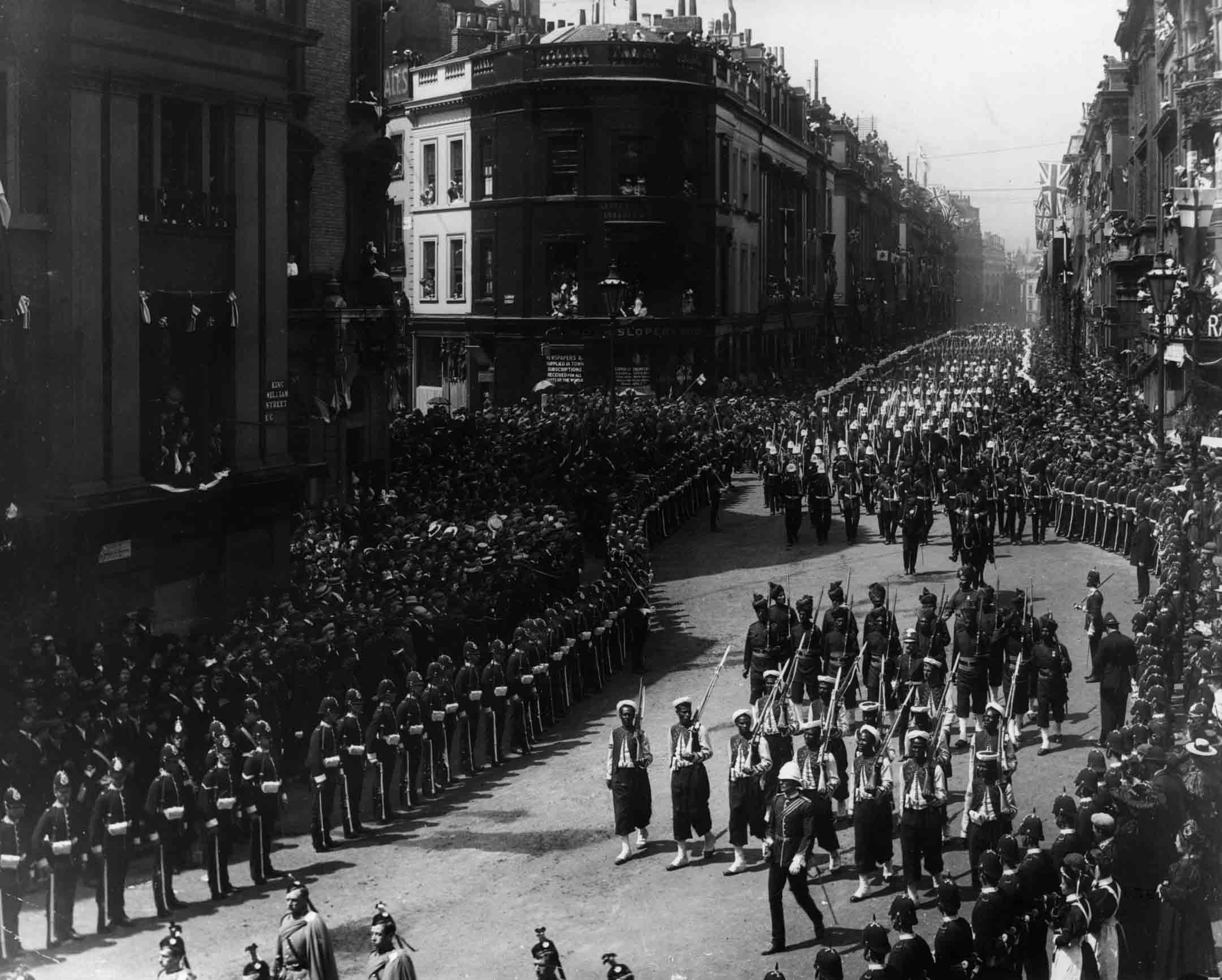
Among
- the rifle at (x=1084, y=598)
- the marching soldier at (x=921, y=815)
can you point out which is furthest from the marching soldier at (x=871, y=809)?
the rifle at (x=1084, y=598)

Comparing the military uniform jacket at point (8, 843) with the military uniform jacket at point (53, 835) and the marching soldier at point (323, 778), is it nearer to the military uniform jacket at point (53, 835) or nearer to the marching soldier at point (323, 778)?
the military uniform jacket at point (53, 835)

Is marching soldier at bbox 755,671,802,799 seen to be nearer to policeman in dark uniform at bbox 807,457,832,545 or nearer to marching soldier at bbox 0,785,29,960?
marching soldier at bbox 0,785,29,960

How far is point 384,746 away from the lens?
59.4 ft

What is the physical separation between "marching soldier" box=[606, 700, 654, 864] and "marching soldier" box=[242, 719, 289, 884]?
3.36m

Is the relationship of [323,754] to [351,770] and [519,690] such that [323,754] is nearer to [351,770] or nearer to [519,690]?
[351,770]

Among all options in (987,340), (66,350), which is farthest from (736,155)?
(987,340)

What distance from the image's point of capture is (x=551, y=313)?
55.8m

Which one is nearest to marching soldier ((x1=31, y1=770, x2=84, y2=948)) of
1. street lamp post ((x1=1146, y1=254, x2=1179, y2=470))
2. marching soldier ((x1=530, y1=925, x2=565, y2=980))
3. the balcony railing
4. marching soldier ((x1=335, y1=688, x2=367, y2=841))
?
marching soldier ((x1=335, y1=688, x2=367, y2=841))

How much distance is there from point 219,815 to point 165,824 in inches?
22.0

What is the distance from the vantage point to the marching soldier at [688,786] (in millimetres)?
16109

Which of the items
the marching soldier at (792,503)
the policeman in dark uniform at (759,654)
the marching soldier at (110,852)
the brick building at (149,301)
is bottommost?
the marching soldier at (110,852)

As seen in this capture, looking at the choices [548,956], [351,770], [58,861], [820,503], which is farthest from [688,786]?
[820,503]

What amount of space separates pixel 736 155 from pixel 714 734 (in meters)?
44.0

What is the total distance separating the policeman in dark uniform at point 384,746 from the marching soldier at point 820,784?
184 inches
